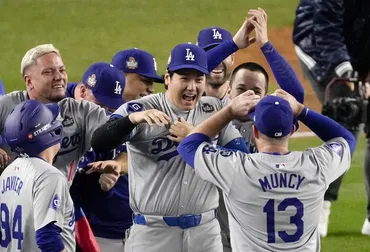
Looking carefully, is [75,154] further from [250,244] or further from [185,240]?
[250,244]

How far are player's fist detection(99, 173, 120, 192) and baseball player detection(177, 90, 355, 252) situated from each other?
119cm

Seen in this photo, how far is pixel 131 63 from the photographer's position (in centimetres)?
621

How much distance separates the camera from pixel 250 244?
4.33 m

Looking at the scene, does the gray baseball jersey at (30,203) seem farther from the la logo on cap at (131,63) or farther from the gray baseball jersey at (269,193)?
the la logo on cap at (131,63)

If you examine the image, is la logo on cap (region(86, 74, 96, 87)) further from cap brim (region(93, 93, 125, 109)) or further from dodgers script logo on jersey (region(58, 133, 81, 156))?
dodgers script logo on jersey (region(58, 133, 81, 156))

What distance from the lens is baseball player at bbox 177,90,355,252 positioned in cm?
427

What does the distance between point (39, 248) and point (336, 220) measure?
15.7 ft

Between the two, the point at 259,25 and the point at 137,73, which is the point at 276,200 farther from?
the point at 137,73

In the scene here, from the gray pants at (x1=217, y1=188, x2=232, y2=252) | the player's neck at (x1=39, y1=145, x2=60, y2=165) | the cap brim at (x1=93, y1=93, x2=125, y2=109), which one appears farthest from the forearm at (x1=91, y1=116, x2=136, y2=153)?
the gray pants at (x1=217, y1=188, x2=232, y2=252)

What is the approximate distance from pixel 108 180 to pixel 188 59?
1.01m

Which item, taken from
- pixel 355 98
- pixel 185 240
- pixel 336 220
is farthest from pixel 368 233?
pixel 185 240

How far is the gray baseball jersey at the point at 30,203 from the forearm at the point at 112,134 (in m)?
0.59

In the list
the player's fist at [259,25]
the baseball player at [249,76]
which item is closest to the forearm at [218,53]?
the baseball player at [249,76]

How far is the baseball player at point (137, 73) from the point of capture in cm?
619
